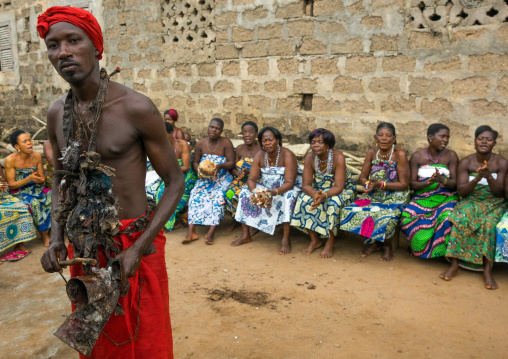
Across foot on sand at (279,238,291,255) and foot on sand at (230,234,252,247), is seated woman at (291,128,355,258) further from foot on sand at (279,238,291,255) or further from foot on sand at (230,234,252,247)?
foot on sand at (230,234,252,247)

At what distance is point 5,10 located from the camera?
31.7 feet

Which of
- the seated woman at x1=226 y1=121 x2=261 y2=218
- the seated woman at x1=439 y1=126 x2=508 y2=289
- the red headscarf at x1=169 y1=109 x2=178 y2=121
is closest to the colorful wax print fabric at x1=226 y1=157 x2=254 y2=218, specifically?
the seated woman at x1=226 y1=121 x2=261 y2=218

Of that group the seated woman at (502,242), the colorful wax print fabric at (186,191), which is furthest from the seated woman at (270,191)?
the seated woman at (502,242)

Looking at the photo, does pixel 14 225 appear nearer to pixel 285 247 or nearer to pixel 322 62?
pixel 285 247

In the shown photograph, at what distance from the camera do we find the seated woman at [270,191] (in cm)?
526

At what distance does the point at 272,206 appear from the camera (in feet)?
17.7

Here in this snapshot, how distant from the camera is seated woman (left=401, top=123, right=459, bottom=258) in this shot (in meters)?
4.55

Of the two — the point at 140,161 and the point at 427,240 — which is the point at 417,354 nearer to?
the point at 427,240

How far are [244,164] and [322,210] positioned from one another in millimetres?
1414

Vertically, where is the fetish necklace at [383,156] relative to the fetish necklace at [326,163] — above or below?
above

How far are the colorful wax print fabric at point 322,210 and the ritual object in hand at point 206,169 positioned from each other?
1266 millimetres

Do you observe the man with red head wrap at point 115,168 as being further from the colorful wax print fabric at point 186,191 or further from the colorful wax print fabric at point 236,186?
the colorful wax print fabric at point 186,191

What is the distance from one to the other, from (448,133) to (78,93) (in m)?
4.14

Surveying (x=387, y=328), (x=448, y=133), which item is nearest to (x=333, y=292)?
(x=387, y=328)
